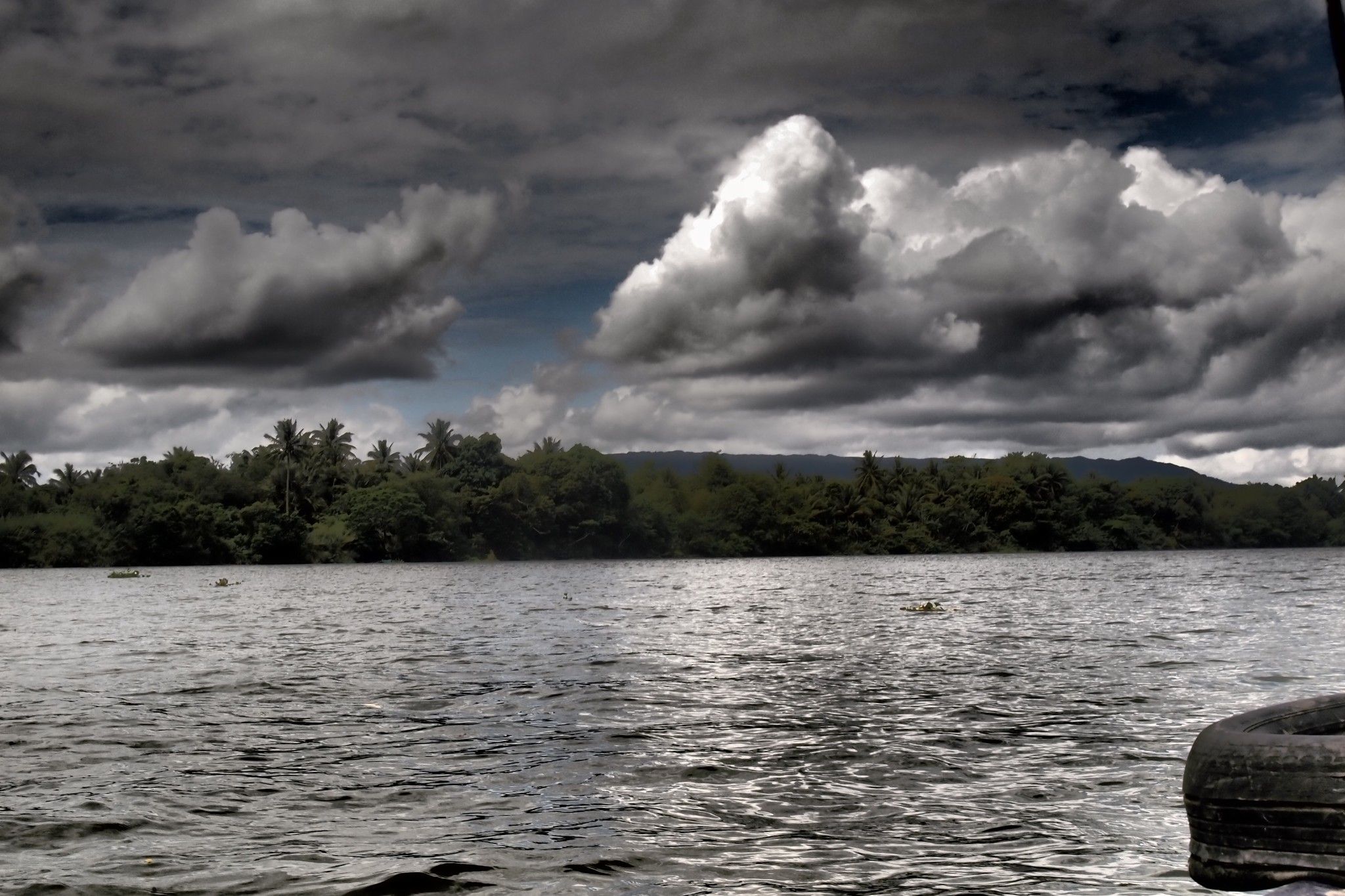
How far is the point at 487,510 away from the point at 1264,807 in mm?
160102

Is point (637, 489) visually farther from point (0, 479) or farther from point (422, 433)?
point (0, 479)

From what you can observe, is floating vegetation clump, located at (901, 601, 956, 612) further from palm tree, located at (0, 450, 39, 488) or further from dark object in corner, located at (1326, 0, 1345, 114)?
palm tree, located at (0, 450, 39, 488)

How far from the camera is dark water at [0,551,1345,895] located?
8500 mm

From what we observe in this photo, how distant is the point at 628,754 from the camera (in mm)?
13094

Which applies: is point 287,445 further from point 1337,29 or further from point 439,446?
point 1337,29

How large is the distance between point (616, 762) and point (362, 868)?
4.50 meters

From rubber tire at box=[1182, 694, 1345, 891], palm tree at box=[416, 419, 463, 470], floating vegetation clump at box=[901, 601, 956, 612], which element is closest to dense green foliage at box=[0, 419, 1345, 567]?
palm tree at box=[416, 419, 463, 470]

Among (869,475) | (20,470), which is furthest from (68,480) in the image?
(869,475)

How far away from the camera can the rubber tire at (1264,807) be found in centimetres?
578

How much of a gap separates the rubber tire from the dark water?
5.22 ft

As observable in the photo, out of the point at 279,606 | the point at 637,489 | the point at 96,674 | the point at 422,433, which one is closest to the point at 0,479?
the point at 422,433

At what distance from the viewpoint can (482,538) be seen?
165 metres

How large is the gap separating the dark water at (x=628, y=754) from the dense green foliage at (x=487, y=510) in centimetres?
11402

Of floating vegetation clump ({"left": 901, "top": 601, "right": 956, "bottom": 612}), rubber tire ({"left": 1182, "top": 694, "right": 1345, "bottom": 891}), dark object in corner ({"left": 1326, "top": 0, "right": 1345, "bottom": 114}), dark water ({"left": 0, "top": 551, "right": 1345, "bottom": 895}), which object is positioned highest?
dark object in corner ({"left": 1326, "top": 0, "right": 1345, "bottom": 114})
